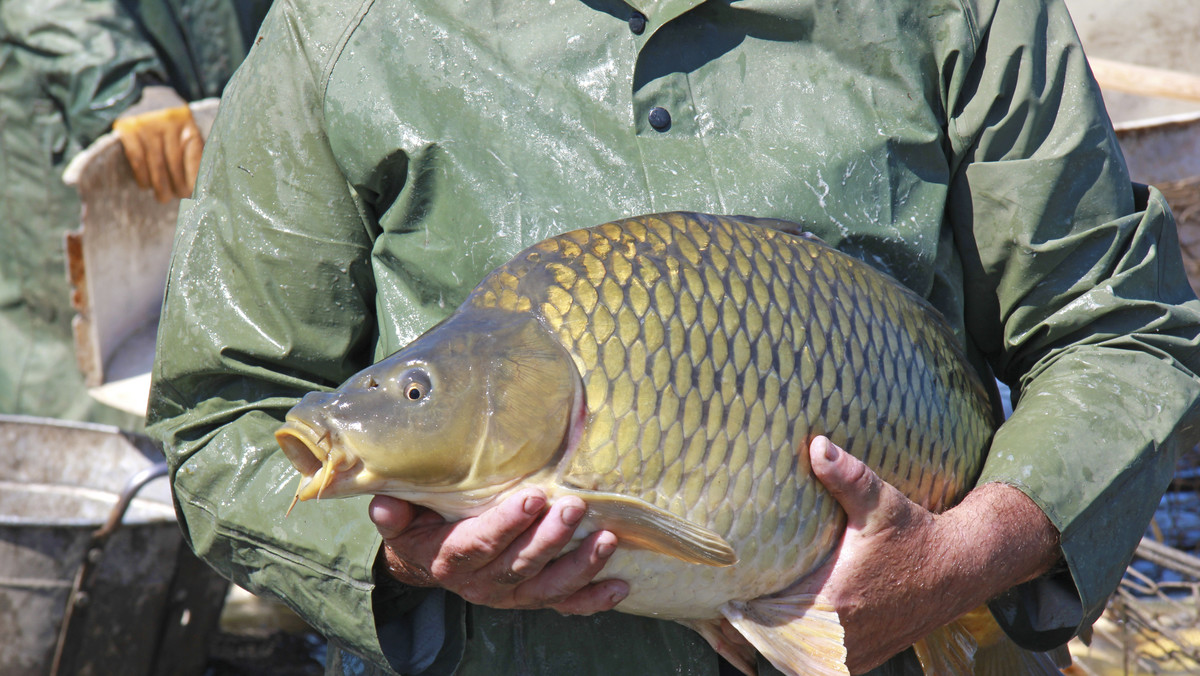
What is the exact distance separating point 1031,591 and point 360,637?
0.98 metres

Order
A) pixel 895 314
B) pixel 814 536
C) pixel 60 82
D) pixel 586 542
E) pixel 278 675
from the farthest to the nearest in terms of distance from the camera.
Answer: pixel 60 82 → pixel 278 675 → pixel 895 314 → pixel 814 536 → pixel 586 542

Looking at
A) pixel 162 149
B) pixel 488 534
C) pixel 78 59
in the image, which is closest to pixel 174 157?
pixel 162 149

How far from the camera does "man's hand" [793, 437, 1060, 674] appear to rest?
139cm

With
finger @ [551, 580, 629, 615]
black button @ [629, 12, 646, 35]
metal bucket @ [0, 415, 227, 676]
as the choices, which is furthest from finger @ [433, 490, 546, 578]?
metal bucket @ [0, 415, 227, 676]

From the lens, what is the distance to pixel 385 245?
1586mm

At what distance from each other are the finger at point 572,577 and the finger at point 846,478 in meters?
0.27

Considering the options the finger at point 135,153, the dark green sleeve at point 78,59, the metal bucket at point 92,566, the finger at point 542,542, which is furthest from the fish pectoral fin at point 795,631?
the dark green sleeve at point 78,59

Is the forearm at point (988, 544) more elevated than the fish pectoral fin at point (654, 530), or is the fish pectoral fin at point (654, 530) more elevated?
the fish pectoral fin at point (654, 530)

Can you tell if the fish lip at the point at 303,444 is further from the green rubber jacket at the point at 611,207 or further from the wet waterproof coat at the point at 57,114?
the wet waterproof coat at the point at 57,114

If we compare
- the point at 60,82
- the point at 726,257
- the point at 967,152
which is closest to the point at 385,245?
the point at 726,257

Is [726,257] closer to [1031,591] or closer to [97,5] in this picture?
[1031,591]

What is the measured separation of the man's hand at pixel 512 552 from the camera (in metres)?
1.24

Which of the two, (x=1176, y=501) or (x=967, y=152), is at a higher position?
(x=967, y=152)

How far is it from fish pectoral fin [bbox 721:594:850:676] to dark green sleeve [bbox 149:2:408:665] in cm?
54
